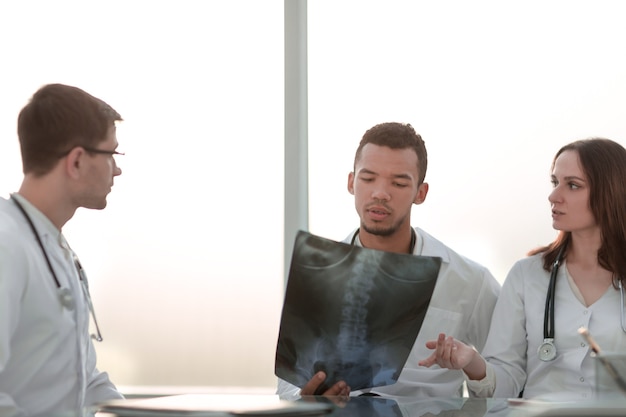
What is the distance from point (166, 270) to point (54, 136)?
1.70 metres

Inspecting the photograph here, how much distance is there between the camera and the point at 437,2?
347cm

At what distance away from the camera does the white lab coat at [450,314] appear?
2.56 m

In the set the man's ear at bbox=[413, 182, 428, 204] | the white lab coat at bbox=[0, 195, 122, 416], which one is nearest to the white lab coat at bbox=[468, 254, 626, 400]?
the man's ear at bbox=[413, 182, 428, 204]

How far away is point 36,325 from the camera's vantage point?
1784mm

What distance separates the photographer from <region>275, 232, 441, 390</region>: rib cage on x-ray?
76.0 inches

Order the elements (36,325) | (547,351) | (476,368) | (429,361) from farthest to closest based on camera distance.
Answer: (547,351) → (476,368) → (429,361) → (36,325)

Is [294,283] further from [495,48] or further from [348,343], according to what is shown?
[495,48]

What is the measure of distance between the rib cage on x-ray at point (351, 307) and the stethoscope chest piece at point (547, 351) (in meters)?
0.60

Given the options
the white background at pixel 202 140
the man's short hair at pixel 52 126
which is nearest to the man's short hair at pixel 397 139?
the white background at pixel 202 140

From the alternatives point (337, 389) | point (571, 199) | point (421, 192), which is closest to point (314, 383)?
point (337, 389)

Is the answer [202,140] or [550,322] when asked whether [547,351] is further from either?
[202,140]

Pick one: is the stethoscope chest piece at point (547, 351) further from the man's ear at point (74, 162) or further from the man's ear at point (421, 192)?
the man's ear at point (74, 162)

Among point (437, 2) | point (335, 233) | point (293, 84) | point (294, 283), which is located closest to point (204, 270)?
point (335, 233)

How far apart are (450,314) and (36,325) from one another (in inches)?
51.6
